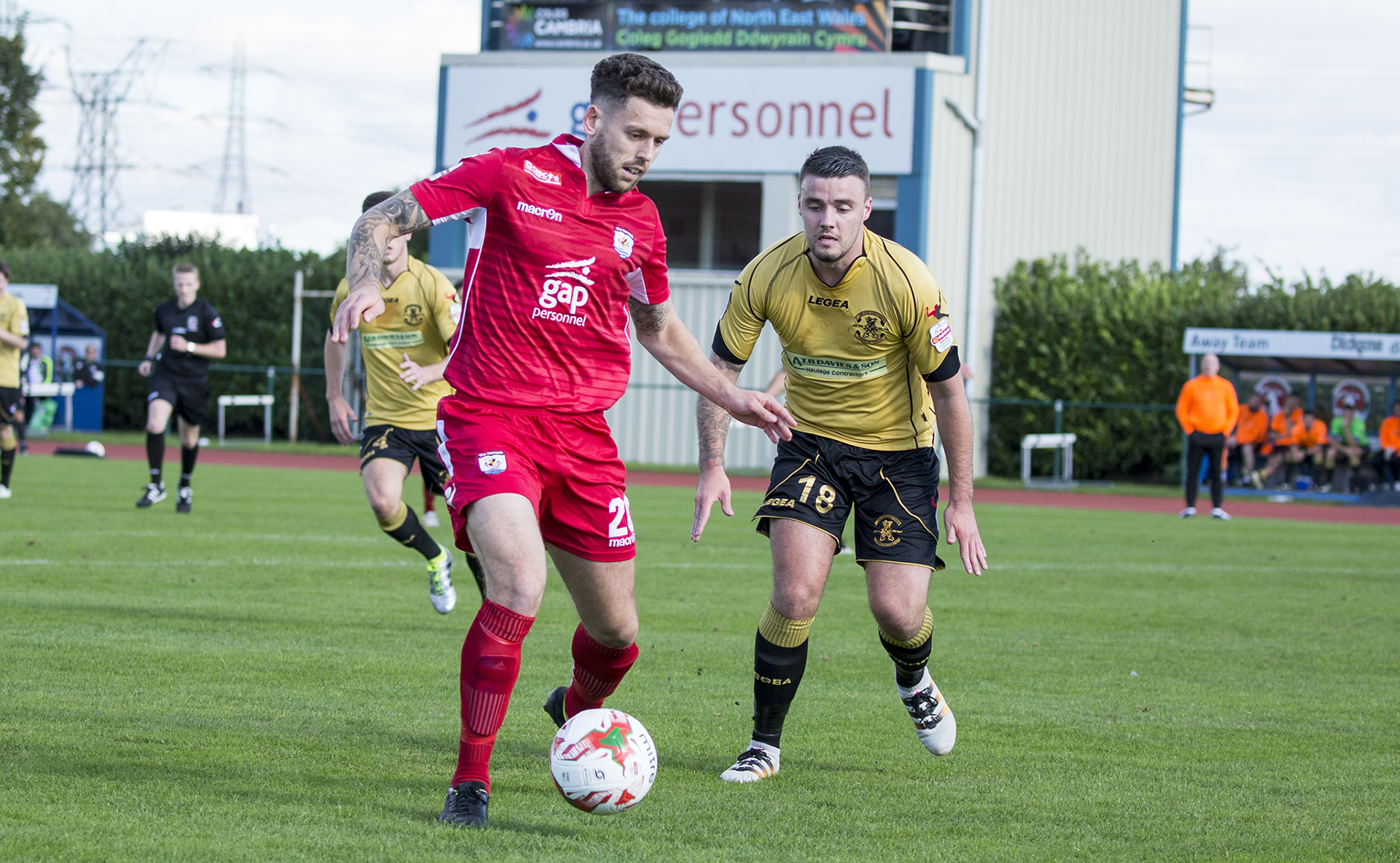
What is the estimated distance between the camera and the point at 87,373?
31.1 metres

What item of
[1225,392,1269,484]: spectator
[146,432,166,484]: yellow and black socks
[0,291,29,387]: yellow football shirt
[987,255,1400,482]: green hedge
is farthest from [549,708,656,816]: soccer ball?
→ [987,255,1400,482]: green hedge

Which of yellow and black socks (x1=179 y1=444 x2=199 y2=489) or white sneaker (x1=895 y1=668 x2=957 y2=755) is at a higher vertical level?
yellow and black socks (x1=179 y1=444 x2=199 y2=489)

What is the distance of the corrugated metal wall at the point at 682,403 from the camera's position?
28.0 meters

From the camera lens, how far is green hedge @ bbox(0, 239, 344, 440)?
33.3m

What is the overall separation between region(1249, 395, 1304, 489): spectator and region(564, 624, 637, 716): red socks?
69.4ft

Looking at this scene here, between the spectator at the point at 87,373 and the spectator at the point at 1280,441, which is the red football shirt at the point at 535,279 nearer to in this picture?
the spectator at the point at 1280,441

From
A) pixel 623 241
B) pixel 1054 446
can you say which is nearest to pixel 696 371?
pixel 623 241

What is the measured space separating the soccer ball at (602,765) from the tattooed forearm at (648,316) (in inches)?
55.9

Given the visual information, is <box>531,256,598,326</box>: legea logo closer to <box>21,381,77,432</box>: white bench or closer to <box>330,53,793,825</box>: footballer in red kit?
<box>330,53,793,825</box>: footballer in red kit

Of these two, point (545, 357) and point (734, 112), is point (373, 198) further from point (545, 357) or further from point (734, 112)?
point (734, 112)

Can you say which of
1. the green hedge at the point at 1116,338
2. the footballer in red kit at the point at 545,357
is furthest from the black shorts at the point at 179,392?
the green hedge at the point at 1116,338

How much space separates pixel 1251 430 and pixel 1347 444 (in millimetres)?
1514

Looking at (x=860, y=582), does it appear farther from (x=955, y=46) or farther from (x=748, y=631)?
(x=955, y=46)

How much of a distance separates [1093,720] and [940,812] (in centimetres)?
182
